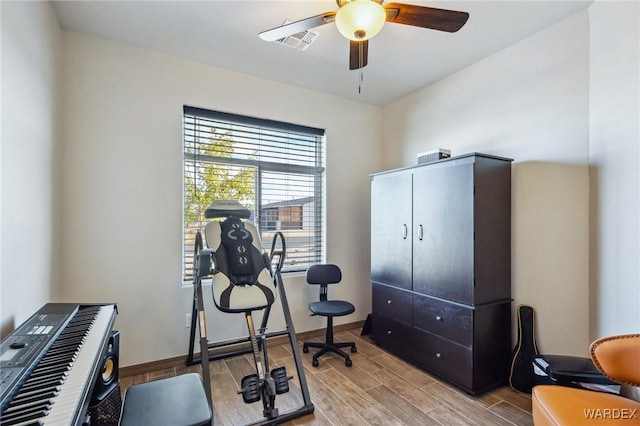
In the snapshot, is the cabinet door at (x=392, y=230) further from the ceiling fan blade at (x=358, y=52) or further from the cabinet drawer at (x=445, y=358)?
the ceiling fan blade at (x=358, y=52)

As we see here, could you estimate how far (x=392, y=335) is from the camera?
3.08m

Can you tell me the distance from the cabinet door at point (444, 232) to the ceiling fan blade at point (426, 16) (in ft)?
3.43

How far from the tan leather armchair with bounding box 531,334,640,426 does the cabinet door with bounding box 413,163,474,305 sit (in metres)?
0.91

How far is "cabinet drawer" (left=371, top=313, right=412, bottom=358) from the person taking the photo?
2918 mm

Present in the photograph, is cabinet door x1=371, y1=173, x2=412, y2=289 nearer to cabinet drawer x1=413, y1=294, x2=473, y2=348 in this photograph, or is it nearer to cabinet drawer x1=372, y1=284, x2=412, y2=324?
cabinet drawer x1=372, y1=284, x2=412, y2=324

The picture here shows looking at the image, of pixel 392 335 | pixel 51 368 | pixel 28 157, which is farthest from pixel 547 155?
pixel 28 157

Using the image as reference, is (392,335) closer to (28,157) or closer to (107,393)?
(107,393)

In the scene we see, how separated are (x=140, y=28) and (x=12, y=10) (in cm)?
98

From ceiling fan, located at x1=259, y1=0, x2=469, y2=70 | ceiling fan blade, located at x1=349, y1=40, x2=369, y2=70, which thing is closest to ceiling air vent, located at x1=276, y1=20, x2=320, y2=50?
ceiling fan blade, located at x1=349, y1=40, x2=369, y2=70

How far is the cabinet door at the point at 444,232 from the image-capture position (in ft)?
7.84

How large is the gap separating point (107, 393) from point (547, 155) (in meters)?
3.24

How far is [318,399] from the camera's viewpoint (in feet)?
7.52

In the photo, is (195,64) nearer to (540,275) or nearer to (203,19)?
(203,19)

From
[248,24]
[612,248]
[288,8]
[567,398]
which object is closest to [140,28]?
[248,24]
